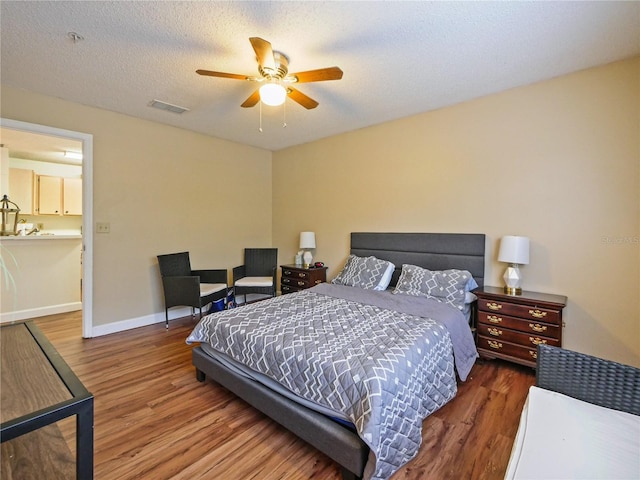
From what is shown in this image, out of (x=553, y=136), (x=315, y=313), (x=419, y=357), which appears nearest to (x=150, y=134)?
(x=315, y=313)

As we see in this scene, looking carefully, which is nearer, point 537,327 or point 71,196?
point 537,327

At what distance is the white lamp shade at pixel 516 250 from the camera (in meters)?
2.78

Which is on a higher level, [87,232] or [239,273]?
[87,232]

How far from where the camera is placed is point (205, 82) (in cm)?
287

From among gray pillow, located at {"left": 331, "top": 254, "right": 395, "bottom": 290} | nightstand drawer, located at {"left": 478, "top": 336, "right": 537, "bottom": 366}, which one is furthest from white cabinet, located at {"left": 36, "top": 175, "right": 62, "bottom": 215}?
nightstand drawer, located at {"left": 478, "top": 336, "right": 537, "bottom": 366}

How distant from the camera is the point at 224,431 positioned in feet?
6.39

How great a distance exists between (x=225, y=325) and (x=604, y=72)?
3.77 meters

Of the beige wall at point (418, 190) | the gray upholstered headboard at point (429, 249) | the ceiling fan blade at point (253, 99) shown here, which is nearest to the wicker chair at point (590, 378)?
the beige wall at point (418, 190)

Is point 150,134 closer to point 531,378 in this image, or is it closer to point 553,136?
point 553,136

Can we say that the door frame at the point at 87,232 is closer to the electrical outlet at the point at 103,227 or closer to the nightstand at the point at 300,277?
the electrical outlet at the point at 103,227

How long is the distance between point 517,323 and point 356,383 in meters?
1.94

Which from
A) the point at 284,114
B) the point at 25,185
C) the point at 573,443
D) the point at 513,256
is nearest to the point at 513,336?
the point at 513,256

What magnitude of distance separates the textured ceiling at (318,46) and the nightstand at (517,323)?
2.00 metres

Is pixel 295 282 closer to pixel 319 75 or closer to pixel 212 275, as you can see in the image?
pixel 212 275
